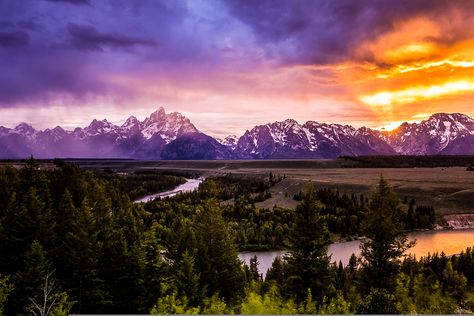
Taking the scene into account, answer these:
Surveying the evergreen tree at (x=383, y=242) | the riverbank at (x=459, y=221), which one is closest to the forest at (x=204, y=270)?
the evergreen tree at (x=383, y=242)

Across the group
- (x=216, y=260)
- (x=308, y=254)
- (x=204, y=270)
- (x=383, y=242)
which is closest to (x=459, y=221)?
(x=383, y=242)

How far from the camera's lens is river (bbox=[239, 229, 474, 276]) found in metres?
78.5

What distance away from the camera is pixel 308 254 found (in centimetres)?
4175

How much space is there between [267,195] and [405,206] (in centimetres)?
4614

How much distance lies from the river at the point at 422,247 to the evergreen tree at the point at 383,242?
30484 mm

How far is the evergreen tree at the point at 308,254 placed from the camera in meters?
41.0

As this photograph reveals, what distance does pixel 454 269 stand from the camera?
5934cm

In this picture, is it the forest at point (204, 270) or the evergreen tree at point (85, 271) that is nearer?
the forest at point (204, 270)

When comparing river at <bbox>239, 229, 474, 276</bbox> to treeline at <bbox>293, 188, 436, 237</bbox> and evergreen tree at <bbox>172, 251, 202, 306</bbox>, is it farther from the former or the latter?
evergreen tree at <bbox>172, 251, 202, 306</bbox>

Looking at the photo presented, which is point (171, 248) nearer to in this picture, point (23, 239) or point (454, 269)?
point (23, 239)

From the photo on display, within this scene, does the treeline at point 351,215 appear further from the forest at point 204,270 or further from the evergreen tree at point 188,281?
the evergreen tree at point 188,281

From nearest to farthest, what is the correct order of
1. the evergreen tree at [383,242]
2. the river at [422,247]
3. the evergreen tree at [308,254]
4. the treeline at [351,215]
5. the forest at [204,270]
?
the forest at [204,270], the evergreen tree at [383,242], the evergreen tree at [308,254], the river at [422,247], the treeline at [351,215]

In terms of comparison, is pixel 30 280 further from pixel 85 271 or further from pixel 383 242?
pixel 383 242

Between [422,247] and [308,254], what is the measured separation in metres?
51.9
